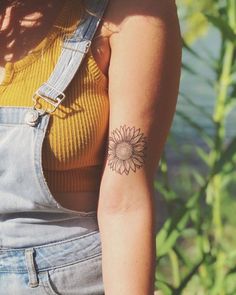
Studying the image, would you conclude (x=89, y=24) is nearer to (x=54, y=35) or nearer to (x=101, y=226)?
(x=54, y=35)

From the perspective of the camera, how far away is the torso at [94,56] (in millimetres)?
1284

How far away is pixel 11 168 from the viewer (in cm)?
128

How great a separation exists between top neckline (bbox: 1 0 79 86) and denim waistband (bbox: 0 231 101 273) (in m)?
0.25

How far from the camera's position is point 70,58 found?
4.19 feet

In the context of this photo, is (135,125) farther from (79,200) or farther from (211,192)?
(211,192)

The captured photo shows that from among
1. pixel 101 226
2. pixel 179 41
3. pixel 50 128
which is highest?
pixel 179 41

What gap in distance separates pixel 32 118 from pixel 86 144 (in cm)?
8

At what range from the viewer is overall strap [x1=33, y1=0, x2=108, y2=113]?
1.27 m

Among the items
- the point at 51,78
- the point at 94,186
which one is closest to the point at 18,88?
the point at 51,78

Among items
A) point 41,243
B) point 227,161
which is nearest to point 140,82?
point 41,243

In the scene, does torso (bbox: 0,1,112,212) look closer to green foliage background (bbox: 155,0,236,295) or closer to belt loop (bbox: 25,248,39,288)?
belt loop (bbox: 25,248,39,288)

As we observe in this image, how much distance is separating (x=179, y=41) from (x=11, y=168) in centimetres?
30

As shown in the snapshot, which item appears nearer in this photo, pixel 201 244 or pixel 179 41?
pixel 179 41

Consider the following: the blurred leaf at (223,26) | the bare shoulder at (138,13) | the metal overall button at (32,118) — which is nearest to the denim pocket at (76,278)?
the metal overall button at (32,118)
